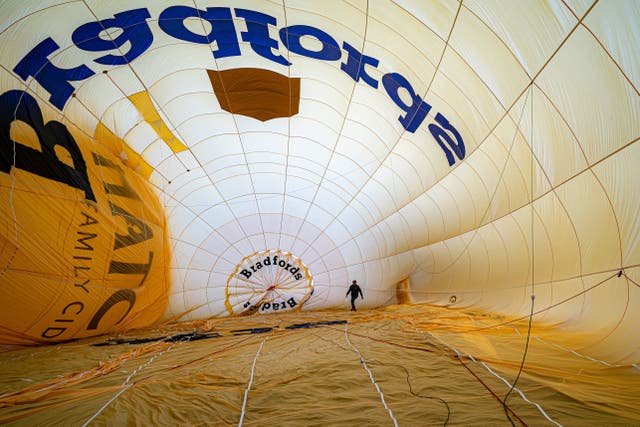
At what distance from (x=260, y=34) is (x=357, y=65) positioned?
1.07 m

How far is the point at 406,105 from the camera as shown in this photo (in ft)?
14.0

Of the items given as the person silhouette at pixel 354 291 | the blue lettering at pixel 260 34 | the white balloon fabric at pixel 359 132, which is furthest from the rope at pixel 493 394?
the person silhouette at pixel 354 291

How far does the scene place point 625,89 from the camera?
231 centimetres

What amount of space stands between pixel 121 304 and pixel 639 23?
6.01 metres

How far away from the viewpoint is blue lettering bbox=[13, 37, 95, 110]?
3666mm

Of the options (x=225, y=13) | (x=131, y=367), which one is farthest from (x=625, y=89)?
(x=131, y=367)

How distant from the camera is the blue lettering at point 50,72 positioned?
367 centimetres

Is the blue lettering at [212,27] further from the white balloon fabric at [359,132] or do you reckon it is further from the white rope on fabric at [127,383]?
the white rope on fabric at [127,383]

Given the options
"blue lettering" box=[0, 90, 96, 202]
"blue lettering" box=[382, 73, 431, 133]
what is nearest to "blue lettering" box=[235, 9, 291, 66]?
"blue lettering" box=[382, 73, 431, 133]

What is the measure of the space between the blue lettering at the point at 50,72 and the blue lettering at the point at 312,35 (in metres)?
2.24

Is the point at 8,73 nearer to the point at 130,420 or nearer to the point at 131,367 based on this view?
the point at 131,367

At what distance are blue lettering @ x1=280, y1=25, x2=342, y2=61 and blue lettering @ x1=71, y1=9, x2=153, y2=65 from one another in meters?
1.37

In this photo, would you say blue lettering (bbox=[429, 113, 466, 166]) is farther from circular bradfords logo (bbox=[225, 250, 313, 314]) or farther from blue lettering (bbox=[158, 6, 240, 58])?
circular bradfords logo (bbox=[225, 250, 313, 314])

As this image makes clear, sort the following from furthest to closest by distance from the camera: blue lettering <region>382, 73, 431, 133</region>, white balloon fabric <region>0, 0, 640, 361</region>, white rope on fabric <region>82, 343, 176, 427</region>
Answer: blue lettering <region>382, 73, 431, 133</region>, white balloon fabric <region>0, 0, 640, 361</region>, white rope on fabric <region>82, 343, 176, 427</region>
